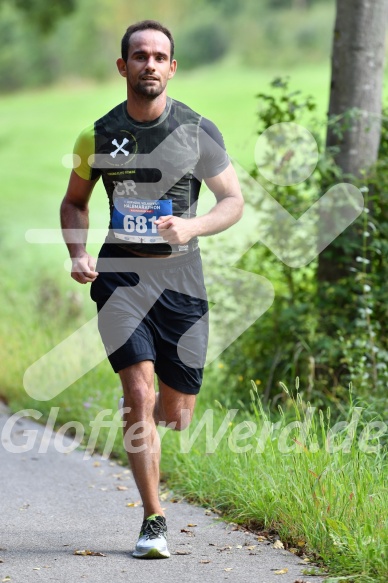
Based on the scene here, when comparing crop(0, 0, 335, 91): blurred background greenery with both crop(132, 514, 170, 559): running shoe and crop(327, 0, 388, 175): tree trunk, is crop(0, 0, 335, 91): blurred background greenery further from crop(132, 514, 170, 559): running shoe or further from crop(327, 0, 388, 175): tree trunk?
crop(132, 514, 170, 559): running shoe

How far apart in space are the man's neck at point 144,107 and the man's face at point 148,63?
1.5 inches

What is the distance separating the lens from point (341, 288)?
24.2 ft

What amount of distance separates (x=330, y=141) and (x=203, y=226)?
9.39 feet

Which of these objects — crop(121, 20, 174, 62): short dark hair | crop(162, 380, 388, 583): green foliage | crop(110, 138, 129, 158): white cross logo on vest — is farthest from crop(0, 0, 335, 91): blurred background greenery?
crop(110, 138, 129, 158): white cross logo on vest

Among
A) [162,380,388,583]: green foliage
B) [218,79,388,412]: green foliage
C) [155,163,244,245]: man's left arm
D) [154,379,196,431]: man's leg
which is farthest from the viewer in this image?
[218,79,388,412]: green foliage

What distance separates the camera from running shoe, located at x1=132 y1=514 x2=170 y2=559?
4.88 m

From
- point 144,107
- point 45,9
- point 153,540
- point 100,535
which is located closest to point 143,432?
point 153,540

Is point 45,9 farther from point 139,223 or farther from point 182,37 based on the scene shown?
point 182,37

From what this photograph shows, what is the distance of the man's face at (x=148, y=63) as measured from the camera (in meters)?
5.06

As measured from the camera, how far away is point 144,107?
16.8 feet

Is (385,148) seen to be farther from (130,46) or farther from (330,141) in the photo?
(130,46)

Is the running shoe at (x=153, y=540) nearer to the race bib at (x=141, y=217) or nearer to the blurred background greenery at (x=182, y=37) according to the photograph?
the race bib at (x=141, y=217)

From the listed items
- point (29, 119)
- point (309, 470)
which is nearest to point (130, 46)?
point (309, 470)

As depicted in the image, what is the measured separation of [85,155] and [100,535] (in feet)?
6.13
